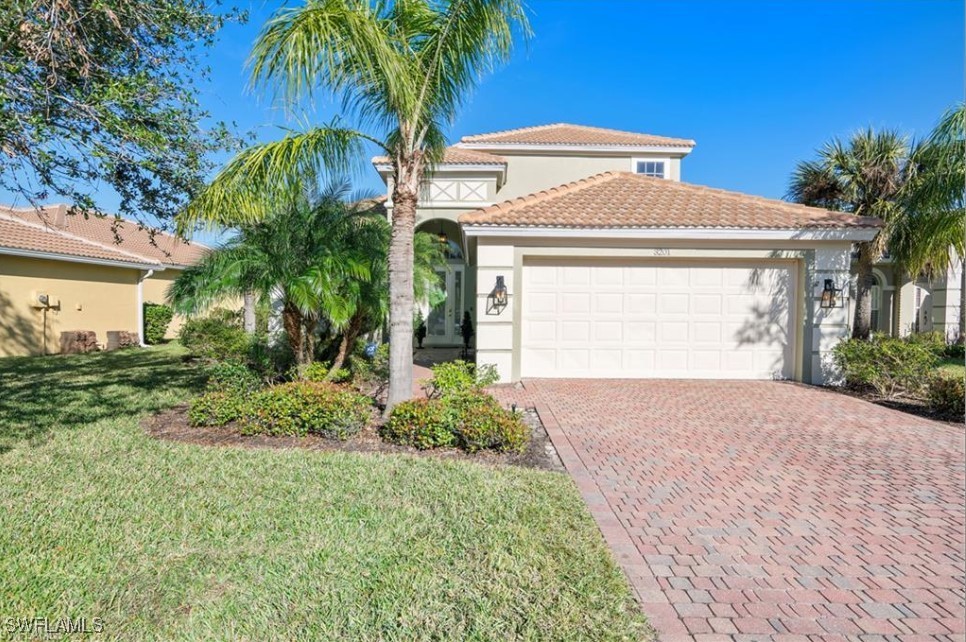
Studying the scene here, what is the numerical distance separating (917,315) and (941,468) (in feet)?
65.3

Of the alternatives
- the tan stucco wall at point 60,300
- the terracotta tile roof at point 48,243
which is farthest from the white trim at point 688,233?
the tan stucco wall at point 60,300

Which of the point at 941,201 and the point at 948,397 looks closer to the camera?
the point at 948,397

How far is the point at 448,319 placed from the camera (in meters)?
19.4

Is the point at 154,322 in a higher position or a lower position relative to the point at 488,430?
higher

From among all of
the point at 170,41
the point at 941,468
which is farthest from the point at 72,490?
the point at 941,468

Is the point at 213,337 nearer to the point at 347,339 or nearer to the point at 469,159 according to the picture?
the point at 347,339

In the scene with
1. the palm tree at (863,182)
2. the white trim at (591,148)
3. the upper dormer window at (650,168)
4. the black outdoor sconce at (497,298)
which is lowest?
the black outdoor sconce at (497,298)

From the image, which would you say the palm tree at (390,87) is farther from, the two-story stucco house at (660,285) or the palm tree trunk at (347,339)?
the two-story stucco house at (660,285)

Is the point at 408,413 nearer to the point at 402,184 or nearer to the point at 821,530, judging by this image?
the point at 402,184

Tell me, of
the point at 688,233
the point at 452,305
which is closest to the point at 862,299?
the point at 688,233

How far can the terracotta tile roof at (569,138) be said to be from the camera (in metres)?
19.3

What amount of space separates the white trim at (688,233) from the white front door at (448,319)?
30.3 ft

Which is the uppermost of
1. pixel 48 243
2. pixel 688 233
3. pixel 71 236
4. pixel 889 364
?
pixel 71 236

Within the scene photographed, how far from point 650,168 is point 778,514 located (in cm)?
1800
